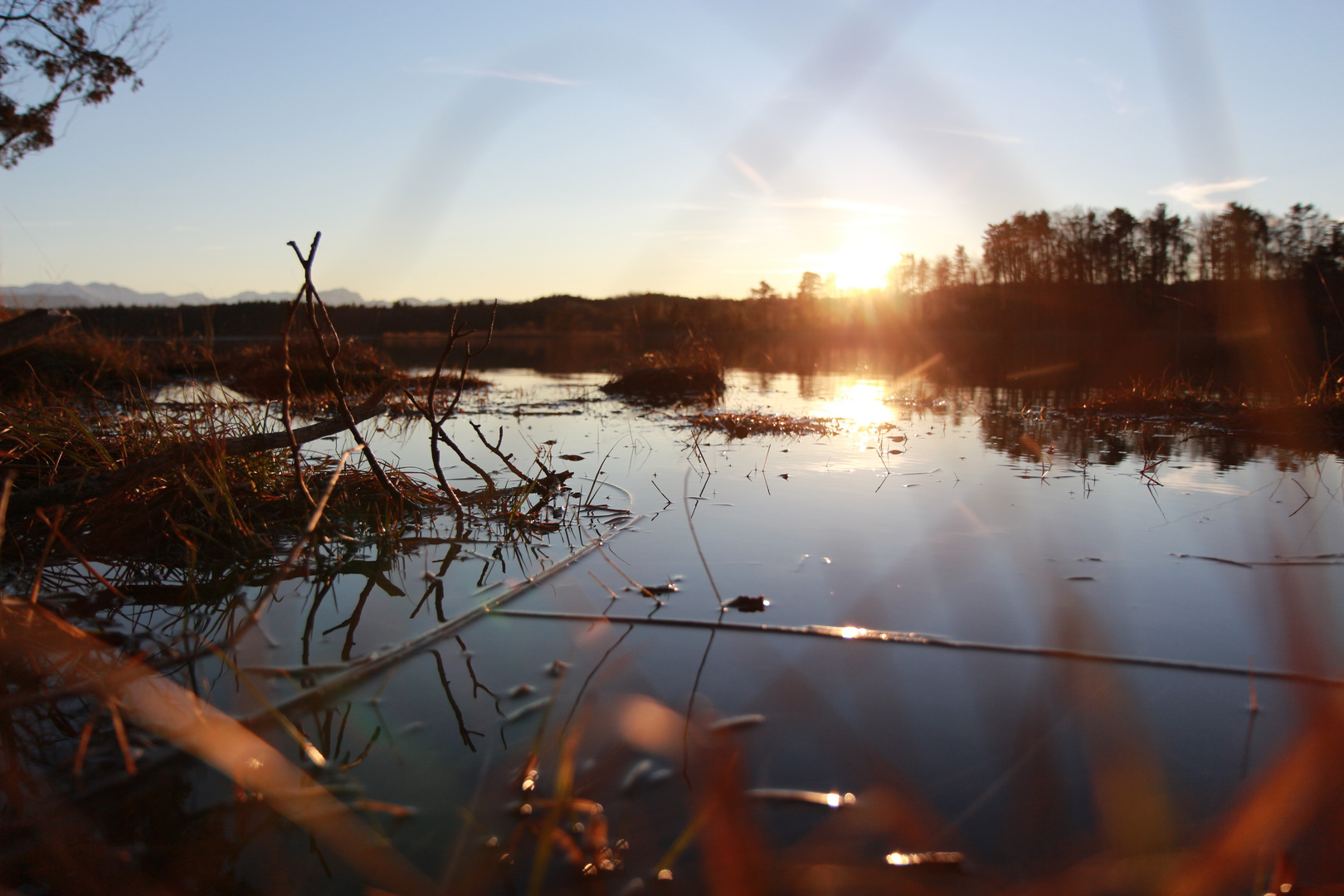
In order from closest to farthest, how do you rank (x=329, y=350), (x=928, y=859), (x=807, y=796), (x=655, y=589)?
1. (x=928, y=859)
2. (x=807, y=796)
3. (x=655, y=589)
4. (x=329, y=350)

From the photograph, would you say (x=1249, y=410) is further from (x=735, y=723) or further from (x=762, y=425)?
(x=735, y=723)

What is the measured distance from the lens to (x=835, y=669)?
210 centimetres

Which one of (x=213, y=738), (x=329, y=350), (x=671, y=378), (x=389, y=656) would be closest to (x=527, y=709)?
(x=389, y=656)

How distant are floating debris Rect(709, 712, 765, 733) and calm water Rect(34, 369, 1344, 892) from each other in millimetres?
19

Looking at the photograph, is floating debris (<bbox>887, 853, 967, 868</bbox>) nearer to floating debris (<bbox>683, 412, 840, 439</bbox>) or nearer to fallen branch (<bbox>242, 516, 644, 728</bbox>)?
fallen branch (<bbox>242, 516, 644, 728</bbox>)

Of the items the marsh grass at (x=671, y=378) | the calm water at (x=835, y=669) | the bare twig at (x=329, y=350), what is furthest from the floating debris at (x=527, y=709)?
the marsh grass at (x=671, y=378)

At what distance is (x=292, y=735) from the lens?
167cm

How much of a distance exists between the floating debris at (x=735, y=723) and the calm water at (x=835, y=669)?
2cm

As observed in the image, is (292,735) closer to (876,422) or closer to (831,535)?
(831,535)

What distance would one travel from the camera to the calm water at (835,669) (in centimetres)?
144

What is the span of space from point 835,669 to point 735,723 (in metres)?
0.44

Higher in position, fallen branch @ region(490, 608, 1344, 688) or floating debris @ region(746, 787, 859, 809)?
fallen branch @ region(490, 608, 1344, 688)

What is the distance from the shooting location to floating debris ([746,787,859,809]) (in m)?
1.50

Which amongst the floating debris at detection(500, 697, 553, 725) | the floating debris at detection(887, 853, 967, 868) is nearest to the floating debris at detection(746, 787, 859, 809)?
the floating debris at detection(887, 853, 967, 868)
